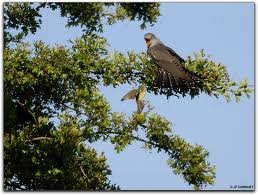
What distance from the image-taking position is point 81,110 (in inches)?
475

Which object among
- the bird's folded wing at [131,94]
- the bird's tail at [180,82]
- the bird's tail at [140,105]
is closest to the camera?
the bird's tail at [140,105]

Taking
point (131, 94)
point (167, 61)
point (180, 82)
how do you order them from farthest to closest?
point (167, 61), point (180, 82), point (131, 94)

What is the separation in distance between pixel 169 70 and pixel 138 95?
2.12 feet

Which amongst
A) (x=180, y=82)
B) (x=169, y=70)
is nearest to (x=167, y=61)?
(x=169, y=70)

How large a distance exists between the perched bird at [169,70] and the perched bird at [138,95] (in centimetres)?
24

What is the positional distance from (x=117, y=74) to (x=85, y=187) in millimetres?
1865

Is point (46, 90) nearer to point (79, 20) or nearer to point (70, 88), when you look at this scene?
point (70, 88)

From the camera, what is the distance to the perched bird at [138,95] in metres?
11.3

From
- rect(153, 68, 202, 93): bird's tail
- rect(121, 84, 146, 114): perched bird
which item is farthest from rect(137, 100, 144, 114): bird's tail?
rect(153, 68, 202, 93): bird's tail

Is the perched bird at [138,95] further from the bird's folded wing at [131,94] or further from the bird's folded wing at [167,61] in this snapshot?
the bird's folded wing at [167,61]

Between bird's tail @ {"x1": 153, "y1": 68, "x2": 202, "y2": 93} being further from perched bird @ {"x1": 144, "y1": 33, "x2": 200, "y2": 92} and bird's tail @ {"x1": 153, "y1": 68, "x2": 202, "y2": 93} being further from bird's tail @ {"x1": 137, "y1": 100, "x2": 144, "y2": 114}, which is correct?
bird's tail @ {"x1": 137, "y1": 100, "x2": 144, "y2": 114}

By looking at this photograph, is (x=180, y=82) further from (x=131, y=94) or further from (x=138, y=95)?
(x=131, y=94)

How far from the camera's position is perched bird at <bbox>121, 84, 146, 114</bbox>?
11.3 metres

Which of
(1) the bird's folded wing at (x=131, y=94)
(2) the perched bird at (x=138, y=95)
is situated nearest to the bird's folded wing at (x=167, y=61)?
(2) the perched bird at (x=138, y=95)
